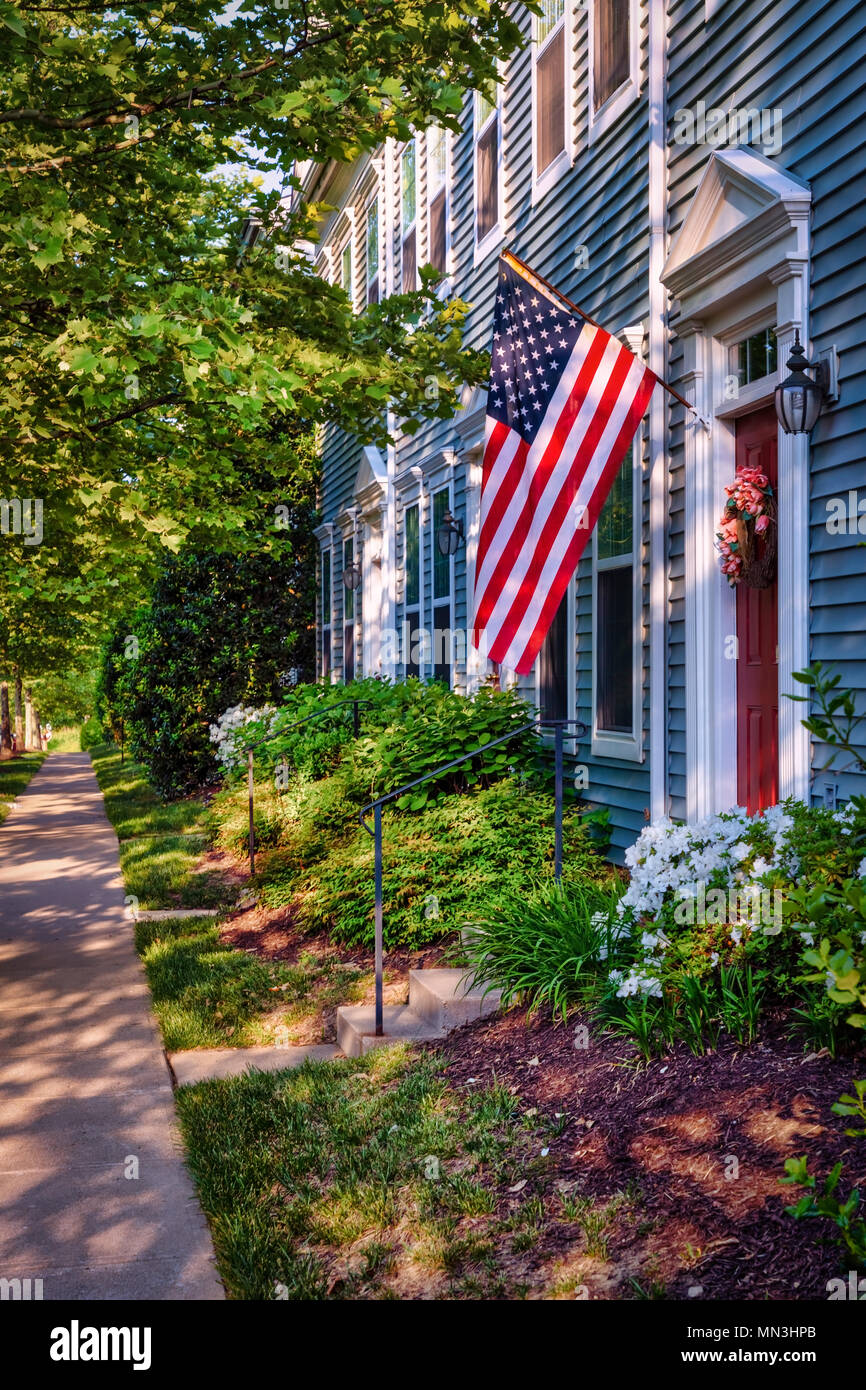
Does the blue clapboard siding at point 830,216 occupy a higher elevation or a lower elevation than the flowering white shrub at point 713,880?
higher

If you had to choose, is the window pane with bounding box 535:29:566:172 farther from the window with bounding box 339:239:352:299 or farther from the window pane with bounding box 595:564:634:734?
the window with bounding box 339:239:352:299

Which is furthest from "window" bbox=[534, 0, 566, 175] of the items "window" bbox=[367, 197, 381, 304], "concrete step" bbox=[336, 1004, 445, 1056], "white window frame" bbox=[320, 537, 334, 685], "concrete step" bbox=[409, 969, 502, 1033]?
"white window frame" bbox=[320, 537, 334, 685]

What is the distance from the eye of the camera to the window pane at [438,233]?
504 inches

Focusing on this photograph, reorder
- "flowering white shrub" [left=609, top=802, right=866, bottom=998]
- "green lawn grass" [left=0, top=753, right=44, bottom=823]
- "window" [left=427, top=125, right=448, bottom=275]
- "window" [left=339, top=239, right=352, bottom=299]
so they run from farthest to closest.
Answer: "green lawn grass" [left=0, top=753, right=44, bottom=823]
"window" [left=339, top=239, right=352, bottom=299]
"window" [left=427, top=125, right=448, bottom=275]
"flowering white shrub" [left=609, top=802, right=866, bottom=998]

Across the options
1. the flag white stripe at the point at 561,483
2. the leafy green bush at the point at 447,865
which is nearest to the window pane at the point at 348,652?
the leafy green bush at the point at 447,865

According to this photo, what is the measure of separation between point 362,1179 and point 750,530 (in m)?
3.72

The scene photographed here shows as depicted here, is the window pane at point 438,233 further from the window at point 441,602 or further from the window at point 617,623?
the window at point 617,623

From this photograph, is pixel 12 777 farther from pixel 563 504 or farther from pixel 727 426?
Result: pixel 727 426

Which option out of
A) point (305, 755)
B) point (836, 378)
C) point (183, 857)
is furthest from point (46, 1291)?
point (183, 857)

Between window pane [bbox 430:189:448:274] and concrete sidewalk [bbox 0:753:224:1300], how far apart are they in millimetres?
7478

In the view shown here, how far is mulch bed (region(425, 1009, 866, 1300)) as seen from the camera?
308cm

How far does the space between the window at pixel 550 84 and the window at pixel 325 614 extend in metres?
9.41

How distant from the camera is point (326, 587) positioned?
18.6 metres

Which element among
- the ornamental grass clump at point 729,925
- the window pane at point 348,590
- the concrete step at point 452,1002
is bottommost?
the concrete step at point 452,1002
